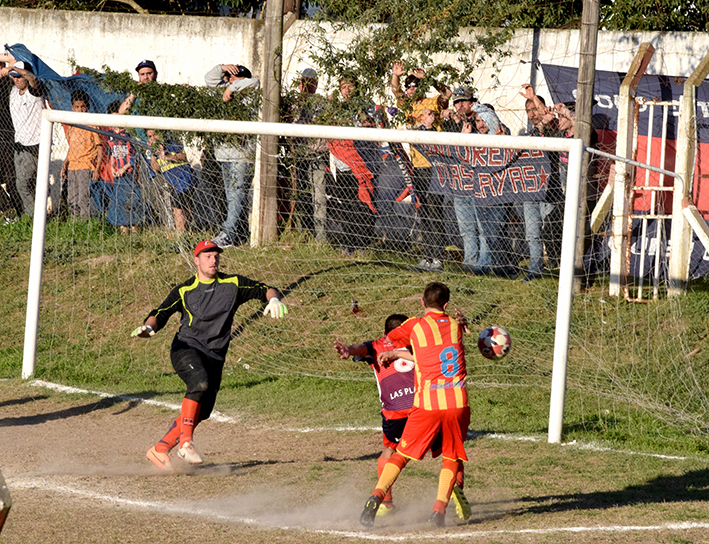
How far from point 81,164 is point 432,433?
9.29 metres

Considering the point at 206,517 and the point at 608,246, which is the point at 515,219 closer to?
the point at 608,246

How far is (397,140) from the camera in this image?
28.8ft

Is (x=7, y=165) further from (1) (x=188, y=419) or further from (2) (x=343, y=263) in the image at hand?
(1) (x=188, y=419)

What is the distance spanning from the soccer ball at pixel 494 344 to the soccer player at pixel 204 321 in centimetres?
176

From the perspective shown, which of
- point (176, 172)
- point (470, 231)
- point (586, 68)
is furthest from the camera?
point (176, 172)

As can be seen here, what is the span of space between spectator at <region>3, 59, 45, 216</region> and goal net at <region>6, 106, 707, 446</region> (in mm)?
1711

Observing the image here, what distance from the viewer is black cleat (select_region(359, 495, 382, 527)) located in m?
5.54

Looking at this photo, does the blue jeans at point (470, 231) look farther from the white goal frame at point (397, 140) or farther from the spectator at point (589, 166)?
the white goal frame at point (397, 140)

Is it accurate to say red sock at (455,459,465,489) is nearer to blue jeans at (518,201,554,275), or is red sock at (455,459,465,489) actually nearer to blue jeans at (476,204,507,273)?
blue jeans at (518,201,554,275)

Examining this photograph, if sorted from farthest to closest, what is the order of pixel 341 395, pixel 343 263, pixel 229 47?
1. pixel 229 47
2. pixel 343 263
3. pixel 341 395

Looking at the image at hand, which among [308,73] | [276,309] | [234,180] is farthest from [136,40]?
[276,309]

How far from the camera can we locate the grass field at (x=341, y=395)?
630 cm

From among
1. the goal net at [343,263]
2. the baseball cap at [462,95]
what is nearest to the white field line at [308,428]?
the goal net at [343,263]

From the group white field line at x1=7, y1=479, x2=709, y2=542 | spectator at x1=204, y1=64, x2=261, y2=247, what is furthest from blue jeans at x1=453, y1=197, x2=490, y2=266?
white field line at x1=7, y1=479, x2=709, y2=542
